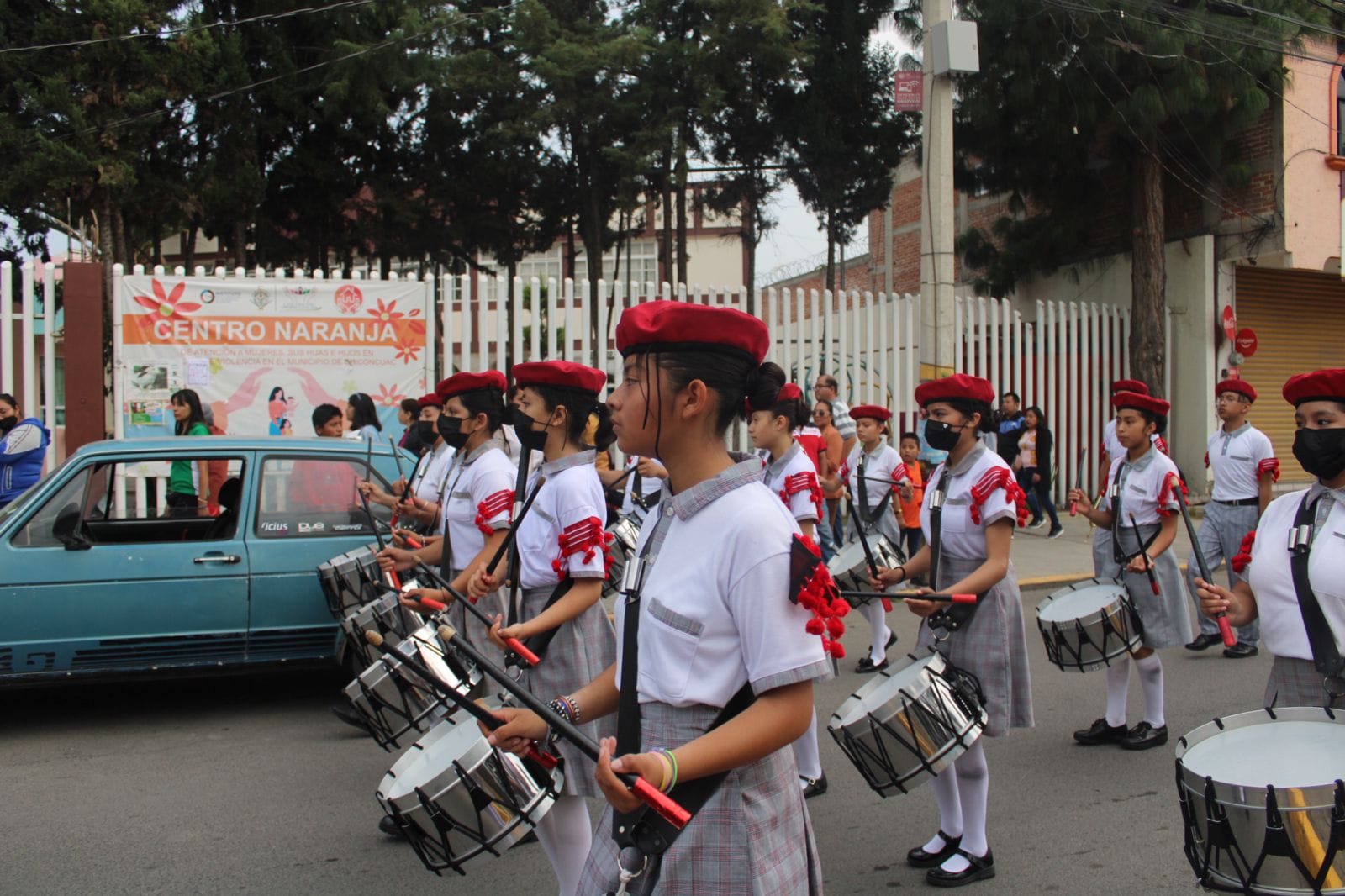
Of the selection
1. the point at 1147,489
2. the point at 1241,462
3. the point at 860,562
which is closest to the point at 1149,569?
the point at 1147,489

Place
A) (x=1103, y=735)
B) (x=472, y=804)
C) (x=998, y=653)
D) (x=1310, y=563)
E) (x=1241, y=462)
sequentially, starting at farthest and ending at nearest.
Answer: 1. (x=1241, y=462)
2. (x=1103, y=735)
3. (x=998, y=653)
4. (x=1310, y=563)
5. (x=472, y=804)

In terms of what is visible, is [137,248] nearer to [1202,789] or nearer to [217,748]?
[217,748]

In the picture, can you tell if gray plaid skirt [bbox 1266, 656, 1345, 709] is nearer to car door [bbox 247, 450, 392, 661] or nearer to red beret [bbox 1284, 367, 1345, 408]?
red beret [bbox 1284, 367, 1345, 408]

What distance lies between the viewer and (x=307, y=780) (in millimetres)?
5766

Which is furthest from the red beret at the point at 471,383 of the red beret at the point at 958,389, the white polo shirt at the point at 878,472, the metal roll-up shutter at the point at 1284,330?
the metal roll-up shutter at the point at 1284,330

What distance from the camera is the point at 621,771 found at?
79.5 inches

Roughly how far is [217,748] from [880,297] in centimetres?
1098

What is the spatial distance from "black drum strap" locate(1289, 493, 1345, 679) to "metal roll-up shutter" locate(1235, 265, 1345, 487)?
16.8 meters

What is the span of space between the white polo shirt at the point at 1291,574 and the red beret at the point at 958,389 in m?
1.33

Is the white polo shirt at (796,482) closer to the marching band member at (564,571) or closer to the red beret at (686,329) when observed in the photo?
the marching band member at (564,571)

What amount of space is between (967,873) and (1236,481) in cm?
519

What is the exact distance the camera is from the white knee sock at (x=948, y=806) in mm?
4668

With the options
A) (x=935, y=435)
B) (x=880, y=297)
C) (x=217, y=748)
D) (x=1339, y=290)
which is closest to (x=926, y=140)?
(x=880, y=297)

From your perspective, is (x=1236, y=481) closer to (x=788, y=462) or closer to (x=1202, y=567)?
(x=788, y=462)
